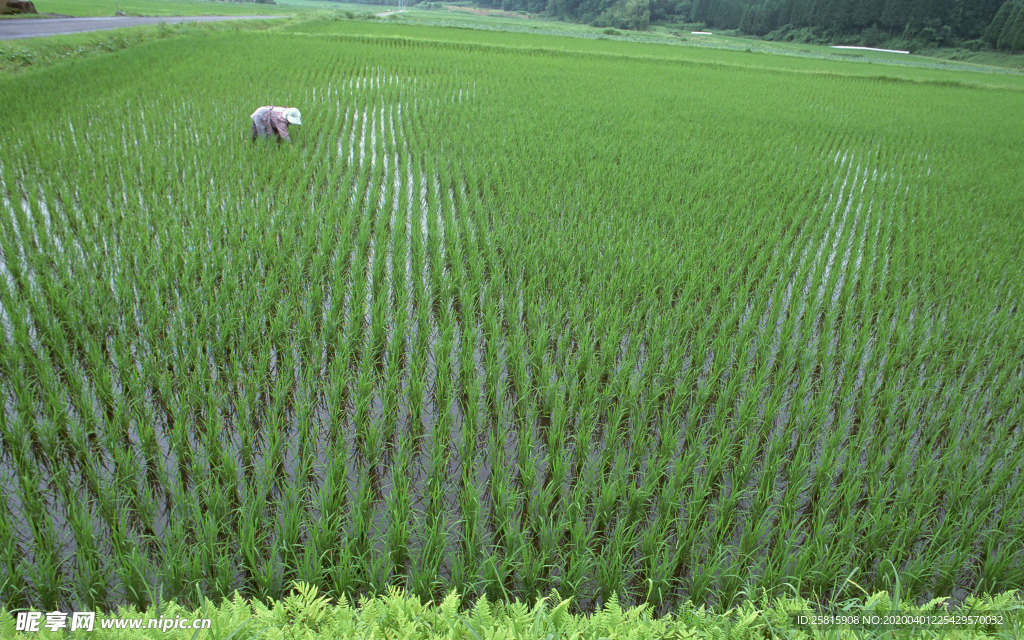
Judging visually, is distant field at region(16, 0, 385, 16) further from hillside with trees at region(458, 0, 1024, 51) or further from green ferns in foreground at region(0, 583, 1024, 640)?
hillside with trees at region(458, 0, 1024, 51)

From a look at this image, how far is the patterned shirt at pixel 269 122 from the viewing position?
17.8ft

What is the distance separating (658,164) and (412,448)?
4557 mm

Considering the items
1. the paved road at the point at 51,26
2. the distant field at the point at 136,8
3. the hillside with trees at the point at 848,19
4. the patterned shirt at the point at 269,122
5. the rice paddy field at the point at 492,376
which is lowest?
the rice paddy field at the point at 492,376

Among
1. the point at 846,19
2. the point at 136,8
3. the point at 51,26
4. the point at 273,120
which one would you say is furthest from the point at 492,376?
the point at 846,19

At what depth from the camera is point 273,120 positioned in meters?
5.45

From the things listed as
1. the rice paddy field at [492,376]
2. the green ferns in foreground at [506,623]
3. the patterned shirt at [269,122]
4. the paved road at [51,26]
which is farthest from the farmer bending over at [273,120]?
the paved road at [51,26]

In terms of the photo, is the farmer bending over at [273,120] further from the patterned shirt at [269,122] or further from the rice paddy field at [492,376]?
the rice paddy field at [492,376]

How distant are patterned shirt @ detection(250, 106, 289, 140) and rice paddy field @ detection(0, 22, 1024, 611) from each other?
0.77 ft

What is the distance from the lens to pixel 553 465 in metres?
1.89

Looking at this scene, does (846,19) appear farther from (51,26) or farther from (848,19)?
(51,26)

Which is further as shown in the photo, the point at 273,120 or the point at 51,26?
the point at 51,26

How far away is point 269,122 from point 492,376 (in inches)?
181

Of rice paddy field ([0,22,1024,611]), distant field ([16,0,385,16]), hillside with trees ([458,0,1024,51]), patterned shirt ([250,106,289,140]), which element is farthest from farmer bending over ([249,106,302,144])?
hillside with trees ([458,0,1024,51])

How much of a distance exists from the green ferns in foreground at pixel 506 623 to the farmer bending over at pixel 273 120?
5.21 metres
